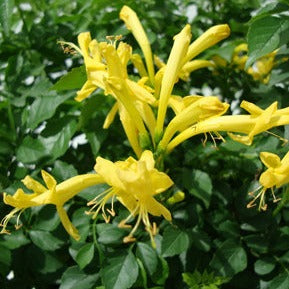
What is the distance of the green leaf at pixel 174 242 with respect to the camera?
167 cm

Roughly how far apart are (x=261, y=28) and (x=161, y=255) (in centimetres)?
75

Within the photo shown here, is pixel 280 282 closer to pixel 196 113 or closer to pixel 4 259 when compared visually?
pixel 196 113

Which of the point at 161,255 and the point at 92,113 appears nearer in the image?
the point at 161,255

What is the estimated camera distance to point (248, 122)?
1491 millimetres

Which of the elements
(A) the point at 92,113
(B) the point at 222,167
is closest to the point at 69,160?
(A) the point at 92,113

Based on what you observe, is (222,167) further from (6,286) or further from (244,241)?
(6,286)

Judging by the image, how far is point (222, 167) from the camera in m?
2.16

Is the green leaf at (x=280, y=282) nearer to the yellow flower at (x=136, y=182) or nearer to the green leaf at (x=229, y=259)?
the green leaf at (x=229, y=259)

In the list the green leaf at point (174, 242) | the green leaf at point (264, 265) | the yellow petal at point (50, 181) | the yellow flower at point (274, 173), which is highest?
the yellow petal at point (50, 181)

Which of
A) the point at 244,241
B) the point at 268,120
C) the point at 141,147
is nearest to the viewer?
the point at 268,120

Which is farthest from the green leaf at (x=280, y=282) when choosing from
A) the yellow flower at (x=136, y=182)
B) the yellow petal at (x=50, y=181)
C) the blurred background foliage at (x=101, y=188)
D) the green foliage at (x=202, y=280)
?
the yellow petal at (x=50, y=181)

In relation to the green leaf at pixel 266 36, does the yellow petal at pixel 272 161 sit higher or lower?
lower

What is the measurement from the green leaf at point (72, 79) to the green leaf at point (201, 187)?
492mm

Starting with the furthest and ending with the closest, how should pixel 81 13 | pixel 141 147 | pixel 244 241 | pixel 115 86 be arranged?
pixel 81 13 < pixel 244 241 < pixel 141 147 < pixel 115 86
